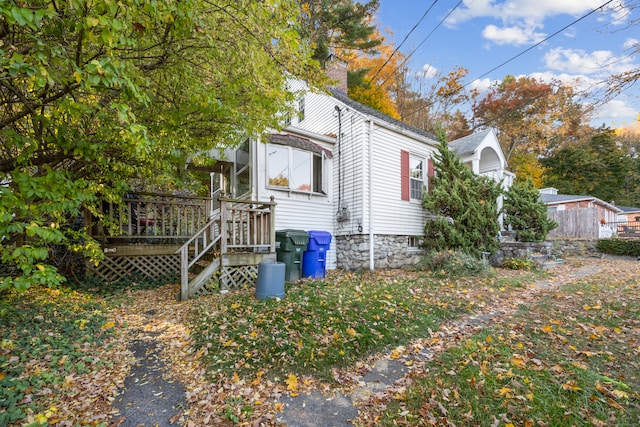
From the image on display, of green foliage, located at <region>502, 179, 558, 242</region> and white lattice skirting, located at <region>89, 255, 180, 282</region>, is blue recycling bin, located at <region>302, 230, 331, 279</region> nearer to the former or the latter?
white lattice skirting, located at <region>89, 255, 180, 282</region>

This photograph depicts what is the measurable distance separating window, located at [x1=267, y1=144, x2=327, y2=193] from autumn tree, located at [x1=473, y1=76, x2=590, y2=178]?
21068 millimetres

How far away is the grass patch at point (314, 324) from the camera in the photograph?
11.4 ft

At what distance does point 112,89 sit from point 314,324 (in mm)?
3837

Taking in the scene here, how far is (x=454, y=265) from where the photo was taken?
7.89 meters

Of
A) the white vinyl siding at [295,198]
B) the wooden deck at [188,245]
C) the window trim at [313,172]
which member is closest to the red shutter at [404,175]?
the white vinyl siding at [295,198]

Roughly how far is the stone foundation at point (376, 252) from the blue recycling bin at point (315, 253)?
173 centimetres

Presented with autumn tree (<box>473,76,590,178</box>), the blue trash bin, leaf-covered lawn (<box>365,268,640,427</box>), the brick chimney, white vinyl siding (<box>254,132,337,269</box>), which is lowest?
leaf-covered lawn (<box>365,268,640,427</box>)

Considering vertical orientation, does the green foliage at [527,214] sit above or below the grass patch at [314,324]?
above

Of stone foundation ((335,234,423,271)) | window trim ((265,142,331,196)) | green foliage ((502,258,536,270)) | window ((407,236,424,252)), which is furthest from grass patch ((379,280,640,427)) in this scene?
window trim ((265,142,331,196))

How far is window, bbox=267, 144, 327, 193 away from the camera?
8.29 meters

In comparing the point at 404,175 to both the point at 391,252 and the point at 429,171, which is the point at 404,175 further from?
the point at 391,252

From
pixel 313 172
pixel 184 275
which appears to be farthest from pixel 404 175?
pixel 184 275

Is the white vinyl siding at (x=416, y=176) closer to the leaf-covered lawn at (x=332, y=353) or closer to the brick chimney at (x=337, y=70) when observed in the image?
the leaf-covered lawn at (x=332, y=353)

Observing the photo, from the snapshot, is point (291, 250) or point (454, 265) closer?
point (291, 250)
